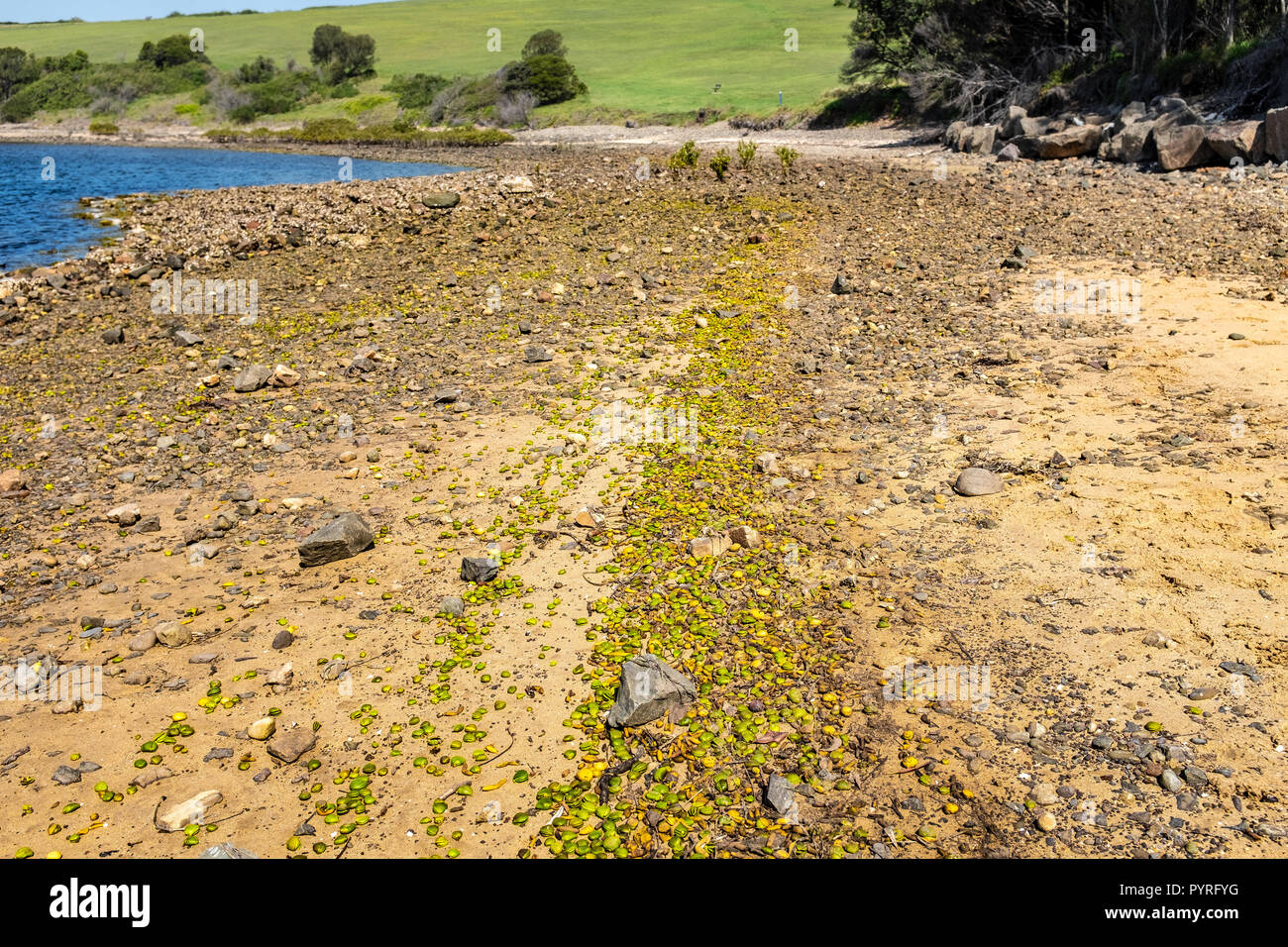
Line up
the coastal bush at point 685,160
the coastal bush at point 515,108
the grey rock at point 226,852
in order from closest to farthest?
1. the grey rock at point 226,852
2. the coastal bush at point 685,160
3. the coastal bush at point 515,108

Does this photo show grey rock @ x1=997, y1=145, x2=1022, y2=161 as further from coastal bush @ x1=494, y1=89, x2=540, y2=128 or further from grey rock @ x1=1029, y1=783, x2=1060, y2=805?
coastal bush @ x1=494, y1=89, x2=540, y2=128

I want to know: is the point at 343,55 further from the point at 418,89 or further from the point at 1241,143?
the point at 1241,143

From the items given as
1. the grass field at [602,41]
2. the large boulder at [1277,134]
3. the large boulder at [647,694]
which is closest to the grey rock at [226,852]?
the large boulder at [647,694]

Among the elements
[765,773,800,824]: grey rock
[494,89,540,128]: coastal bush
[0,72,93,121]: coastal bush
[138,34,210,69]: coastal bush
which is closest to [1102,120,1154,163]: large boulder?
[765,773,800,824]: grey rock

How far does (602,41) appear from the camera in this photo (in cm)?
7038

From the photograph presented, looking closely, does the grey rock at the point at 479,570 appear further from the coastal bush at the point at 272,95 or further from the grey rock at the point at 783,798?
the coastal bush at the point at 272,95

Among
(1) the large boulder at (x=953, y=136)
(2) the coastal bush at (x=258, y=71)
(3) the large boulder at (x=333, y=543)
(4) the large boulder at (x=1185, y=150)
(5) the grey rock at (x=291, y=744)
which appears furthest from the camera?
(2) the coastal bush at (x=258, y=71)

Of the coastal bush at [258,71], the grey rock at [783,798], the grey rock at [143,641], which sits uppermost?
the coastal bush at [258,71]

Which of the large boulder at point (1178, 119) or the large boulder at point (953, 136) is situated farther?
the large boulder at point (953, 136)

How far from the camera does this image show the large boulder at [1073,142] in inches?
850

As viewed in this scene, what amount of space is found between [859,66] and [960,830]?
40.7m

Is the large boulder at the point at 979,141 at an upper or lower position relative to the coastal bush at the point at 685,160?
upper

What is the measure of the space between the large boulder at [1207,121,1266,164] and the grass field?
25.7 metres

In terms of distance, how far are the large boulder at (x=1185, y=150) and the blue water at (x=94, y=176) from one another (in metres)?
22.5
